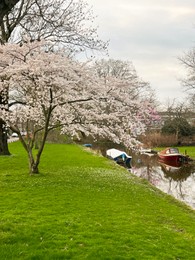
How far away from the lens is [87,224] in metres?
8.29

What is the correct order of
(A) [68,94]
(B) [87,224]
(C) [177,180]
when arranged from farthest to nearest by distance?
1. (C) [177,180]
2. (A) [68,94]
3. (B) [87,224]

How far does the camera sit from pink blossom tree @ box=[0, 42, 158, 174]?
43.9ft

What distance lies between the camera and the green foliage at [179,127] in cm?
5891

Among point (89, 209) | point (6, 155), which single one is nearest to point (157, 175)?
point (6, 155)

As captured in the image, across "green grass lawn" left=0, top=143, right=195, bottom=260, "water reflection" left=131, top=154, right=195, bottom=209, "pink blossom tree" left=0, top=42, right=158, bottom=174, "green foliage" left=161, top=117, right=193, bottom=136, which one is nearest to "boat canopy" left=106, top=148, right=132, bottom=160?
"water reflection" left=131, top=154, right=195, bottom=209

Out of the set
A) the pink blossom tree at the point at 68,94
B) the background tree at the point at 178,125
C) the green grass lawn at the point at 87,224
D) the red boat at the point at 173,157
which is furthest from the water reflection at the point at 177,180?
the background tree at the point at 178,125

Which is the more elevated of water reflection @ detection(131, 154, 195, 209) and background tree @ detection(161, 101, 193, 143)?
background tree @ detection(161, 101, 193, 143)

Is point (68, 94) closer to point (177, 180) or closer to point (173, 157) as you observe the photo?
point (177, 180)

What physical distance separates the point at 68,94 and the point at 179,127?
47077mm

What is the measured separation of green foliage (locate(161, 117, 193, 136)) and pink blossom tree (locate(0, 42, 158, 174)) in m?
43.7

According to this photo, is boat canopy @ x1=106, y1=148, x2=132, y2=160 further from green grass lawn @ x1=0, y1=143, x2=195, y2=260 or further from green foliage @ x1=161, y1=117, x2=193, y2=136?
green foliage @ x1=161, y1=117, x2=193, y2=136

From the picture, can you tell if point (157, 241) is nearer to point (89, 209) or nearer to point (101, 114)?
point (89, 209)

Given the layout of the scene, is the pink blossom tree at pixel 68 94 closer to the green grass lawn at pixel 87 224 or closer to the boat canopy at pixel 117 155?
the green grass lawn at pixel 87 224

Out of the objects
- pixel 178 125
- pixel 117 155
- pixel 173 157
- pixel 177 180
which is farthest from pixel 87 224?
pixel 178 125
